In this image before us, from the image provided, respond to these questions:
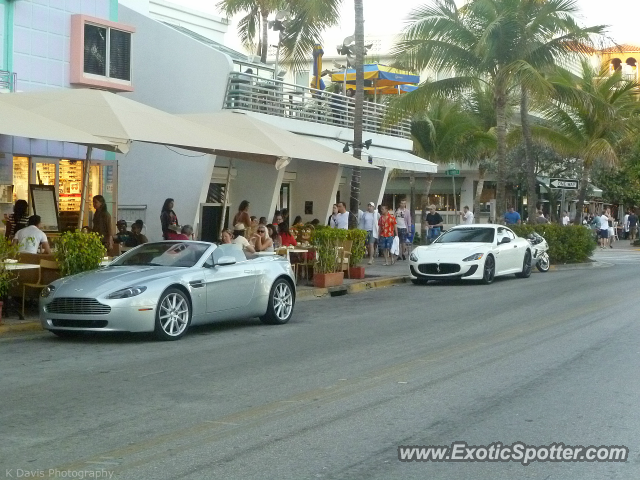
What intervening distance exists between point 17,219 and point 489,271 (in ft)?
35.7

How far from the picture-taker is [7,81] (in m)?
20.4

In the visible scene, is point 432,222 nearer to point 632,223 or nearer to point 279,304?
point 279,304

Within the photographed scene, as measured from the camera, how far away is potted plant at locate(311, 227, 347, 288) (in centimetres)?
2059

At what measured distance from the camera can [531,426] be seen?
753 centimetres

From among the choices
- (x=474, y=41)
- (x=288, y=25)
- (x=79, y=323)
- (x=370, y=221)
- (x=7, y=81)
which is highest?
(x=288, y=25)

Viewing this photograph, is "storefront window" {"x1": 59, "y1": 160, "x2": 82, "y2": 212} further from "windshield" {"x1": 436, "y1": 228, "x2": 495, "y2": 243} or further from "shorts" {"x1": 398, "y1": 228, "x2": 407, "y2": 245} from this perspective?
"shorts" {"x1": 398, "y1": 228, "x2": 407, "y2": 245}

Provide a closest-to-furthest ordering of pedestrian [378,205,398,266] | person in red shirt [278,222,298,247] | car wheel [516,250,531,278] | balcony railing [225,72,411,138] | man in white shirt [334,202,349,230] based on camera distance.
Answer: person in red shirt [278,222,298,247] → car wheel [516,250,531,278] → balcony railing [225,72,411,138] → man in white shirt [334,202,349,230] → pedestrian [378,205,398,266]

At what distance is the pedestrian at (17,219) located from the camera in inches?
730

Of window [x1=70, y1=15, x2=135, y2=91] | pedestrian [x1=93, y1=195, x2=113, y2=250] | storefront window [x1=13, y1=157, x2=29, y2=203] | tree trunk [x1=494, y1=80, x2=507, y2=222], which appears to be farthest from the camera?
tree trunk [x1=494, y1=80, x2=507, y2=222]

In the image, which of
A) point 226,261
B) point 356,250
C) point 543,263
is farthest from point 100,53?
point 543,263

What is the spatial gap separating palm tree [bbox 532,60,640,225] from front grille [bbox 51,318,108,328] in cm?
2097

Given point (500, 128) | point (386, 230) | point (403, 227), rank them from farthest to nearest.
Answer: point (403, 227) < point (500, 128) < point (386, 230)

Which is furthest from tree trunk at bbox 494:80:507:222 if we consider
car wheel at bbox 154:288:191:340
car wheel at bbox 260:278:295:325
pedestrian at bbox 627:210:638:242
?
pedestrian at bbox 627:210:638:242

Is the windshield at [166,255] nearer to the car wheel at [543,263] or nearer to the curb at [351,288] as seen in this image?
the curb at [351,288]
